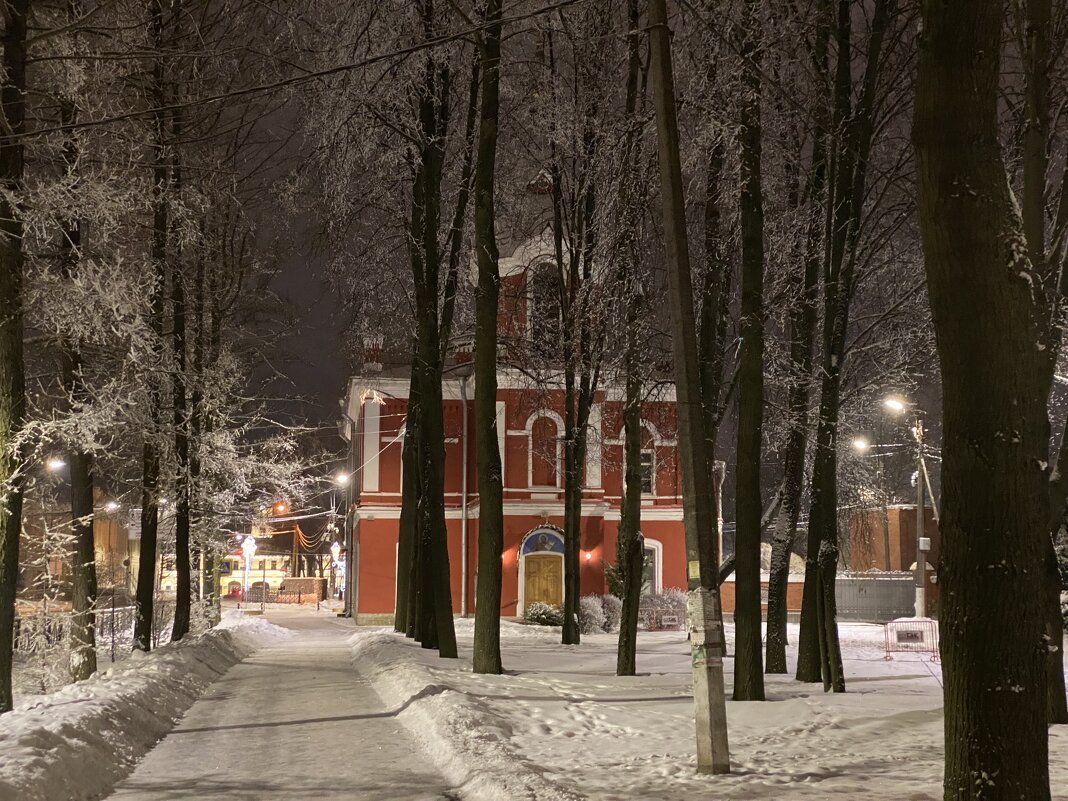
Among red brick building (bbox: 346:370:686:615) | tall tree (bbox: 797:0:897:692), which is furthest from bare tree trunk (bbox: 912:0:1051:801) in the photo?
red brick building (bbox: 346:370:686:615)

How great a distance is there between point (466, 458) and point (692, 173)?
26515 millimetres

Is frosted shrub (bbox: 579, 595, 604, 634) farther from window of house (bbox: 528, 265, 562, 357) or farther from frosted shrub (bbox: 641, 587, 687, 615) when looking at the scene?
window of house (bbox: 528, 265, 562, 357)

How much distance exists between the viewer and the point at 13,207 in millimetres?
11641

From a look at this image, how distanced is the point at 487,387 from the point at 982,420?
1102 cm

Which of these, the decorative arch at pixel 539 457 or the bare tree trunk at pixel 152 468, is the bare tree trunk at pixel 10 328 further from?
the decorative arch at pixel 539 457

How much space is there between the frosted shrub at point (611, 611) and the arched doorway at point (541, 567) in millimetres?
5499

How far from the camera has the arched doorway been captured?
40594mm

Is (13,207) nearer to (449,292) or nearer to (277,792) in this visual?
(277,792)

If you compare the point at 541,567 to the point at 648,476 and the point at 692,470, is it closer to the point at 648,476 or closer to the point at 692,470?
the point at 648,476

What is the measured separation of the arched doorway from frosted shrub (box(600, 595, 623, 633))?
216 inches

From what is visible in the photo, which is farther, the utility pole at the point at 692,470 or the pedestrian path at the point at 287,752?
the utility pole at the point at 692,470

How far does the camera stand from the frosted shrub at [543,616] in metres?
34.8

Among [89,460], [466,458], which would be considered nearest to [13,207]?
[89,460]

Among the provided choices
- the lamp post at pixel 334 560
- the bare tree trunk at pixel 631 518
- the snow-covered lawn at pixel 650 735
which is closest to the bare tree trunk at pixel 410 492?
the snow-covered lawn at pixel 650 735
